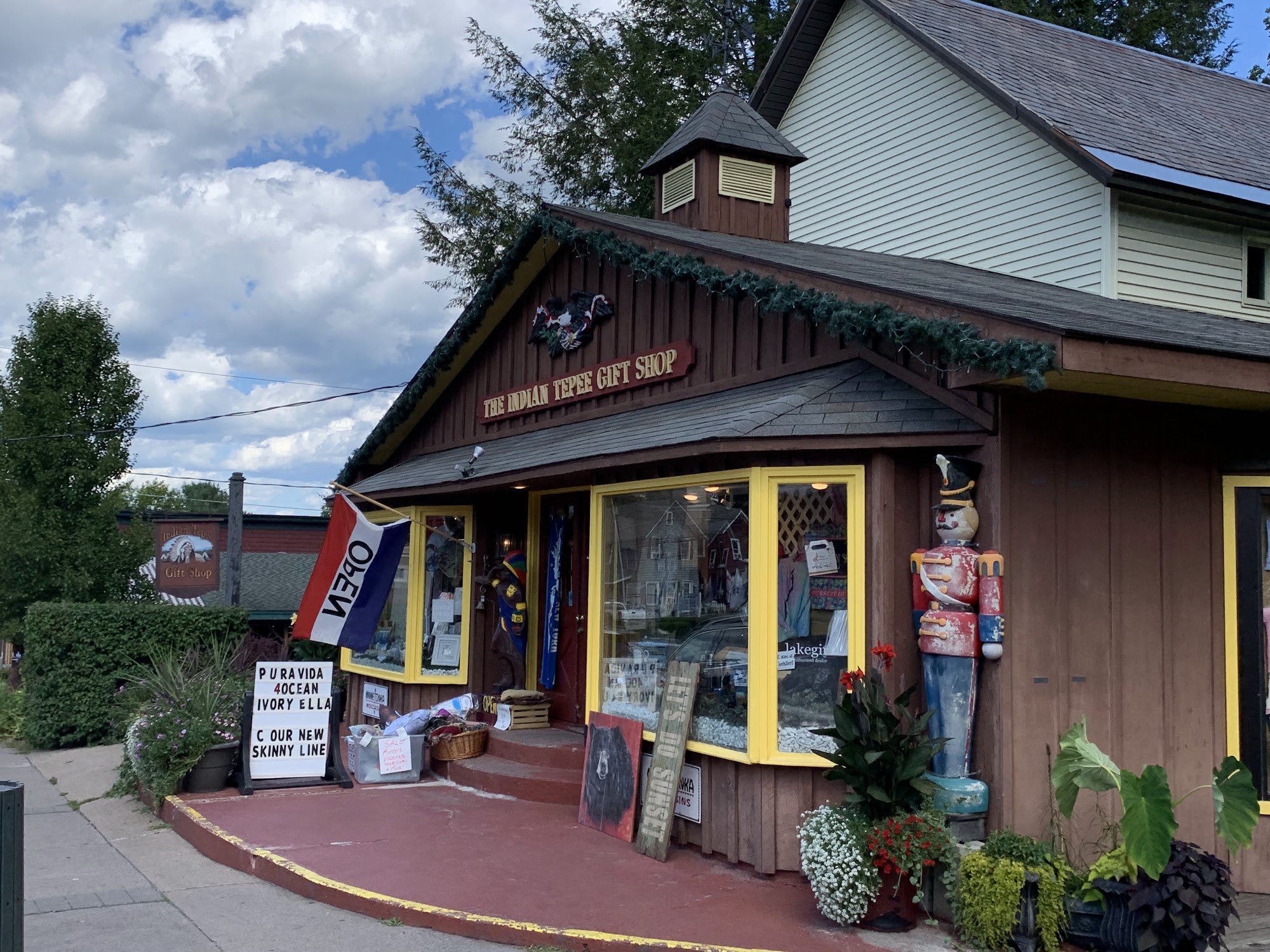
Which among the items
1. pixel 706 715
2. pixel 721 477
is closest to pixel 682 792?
pixel 706 715

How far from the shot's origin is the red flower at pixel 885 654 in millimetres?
6625

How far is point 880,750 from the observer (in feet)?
21.1

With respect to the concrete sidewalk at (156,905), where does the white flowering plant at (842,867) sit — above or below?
above

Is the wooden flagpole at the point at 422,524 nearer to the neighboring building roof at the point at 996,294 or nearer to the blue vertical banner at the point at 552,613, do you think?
Answer: the blue vertical banner at the point at 552,613

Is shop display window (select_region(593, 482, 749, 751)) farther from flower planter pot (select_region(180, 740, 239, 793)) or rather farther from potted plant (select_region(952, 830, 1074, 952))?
flower planter pot (select_region(180, 740, 239, 793))

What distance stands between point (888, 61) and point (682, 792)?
31.6 feet

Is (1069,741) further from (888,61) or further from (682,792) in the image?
(888,61)

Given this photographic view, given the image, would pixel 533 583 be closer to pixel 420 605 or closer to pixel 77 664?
pixel 420 605

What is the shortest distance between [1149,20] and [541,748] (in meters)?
19.6

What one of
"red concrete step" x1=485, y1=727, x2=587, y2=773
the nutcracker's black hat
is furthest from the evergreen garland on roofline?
"red concrete step" x1=485, y1=727, x2=587, y2=773

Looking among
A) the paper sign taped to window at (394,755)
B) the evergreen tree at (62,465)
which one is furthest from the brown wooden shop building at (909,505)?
the evergreen tree at (62,465)

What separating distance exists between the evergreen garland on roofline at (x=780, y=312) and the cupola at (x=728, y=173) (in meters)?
1.60

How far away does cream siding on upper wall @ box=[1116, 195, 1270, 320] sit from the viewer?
1030 cm

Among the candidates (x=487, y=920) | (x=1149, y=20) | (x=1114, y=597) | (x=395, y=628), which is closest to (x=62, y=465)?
(x=395, y=628)
